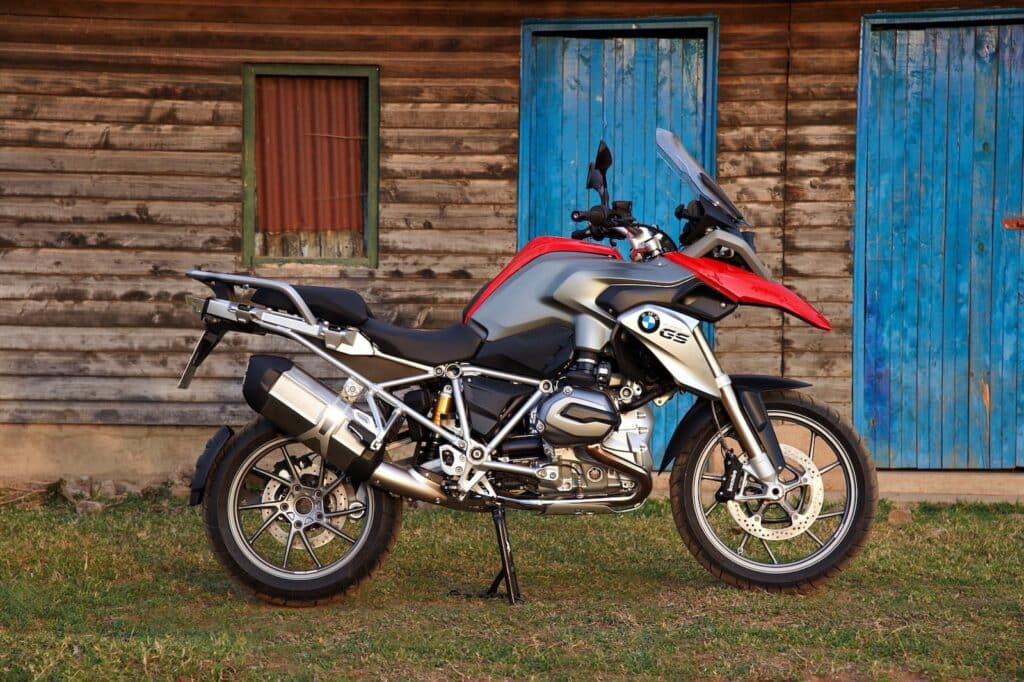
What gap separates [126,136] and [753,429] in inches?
177

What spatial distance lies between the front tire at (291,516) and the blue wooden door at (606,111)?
10.2 feet

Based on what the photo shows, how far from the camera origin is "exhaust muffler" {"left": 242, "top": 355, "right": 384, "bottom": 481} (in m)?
4.78

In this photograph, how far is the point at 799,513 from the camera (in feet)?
16.5

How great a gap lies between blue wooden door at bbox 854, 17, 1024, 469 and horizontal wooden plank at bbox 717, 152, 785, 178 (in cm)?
52

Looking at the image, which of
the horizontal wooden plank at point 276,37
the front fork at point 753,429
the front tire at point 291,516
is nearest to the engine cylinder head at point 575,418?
the front fork at point 753,429

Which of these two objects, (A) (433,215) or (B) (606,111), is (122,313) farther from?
(B) (606,111)

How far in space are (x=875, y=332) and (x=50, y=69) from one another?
5152 millimetres

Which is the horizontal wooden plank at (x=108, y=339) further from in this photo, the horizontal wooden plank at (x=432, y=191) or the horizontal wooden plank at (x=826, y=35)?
the horizontal wooden plank at (x=826, y=35)

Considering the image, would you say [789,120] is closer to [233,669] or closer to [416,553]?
[416,553]

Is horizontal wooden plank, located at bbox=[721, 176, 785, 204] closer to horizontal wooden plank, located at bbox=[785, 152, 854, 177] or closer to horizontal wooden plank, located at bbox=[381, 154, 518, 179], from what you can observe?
horizontal wooden plank, located at bbox=[785, 152, 854, 177]

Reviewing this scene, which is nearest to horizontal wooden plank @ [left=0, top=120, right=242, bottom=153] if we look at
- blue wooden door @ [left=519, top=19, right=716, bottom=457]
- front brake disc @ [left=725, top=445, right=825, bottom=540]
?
blue wooden door @ [left=519, top=19, right=716, bottom=457]

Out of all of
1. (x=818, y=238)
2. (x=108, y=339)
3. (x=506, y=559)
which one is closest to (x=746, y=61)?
(x=818, y=238)

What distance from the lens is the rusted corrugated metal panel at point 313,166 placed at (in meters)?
7.83

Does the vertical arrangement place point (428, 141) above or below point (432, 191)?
above
